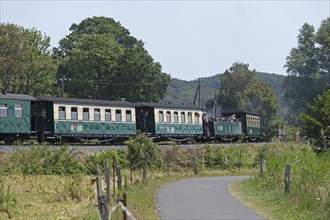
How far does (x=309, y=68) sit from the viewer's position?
79.1 m

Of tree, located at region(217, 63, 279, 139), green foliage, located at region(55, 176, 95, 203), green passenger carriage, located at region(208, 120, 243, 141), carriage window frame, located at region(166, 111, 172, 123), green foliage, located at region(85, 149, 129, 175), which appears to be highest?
tree, located at region(217, 63, 279, 139)

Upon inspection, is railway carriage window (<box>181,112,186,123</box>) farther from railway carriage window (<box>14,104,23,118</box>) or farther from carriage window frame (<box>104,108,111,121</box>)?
railway carriage window (<box>14,104,23,118</box>)

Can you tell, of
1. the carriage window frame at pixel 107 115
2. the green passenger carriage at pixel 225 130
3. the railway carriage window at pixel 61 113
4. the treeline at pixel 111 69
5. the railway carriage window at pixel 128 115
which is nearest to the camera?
the railway carriage window at pixel 61 113

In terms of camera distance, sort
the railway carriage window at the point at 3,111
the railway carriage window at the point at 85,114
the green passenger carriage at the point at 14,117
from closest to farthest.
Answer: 1. the railway carriage window at the point at 3,111
2. the green passenger carriage at the point at 14,117
3. the railway carriage window at the point at 85,114

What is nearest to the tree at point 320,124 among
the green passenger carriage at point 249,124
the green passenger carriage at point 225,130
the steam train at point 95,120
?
the steam train at point 95,120

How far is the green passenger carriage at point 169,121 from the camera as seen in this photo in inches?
1751

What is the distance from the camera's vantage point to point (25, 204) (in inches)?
848

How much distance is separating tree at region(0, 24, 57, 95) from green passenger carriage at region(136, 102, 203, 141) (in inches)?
702

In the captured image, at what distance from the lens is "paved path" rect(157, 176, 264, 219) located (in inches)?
691

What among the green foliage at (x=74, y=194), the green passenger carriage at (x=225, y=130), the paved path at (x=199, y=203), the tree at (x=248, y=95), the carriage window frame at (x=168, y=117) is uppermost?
the tree at (x=248, y=95)

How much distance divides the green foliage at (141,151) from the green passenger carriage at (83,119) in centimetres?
264

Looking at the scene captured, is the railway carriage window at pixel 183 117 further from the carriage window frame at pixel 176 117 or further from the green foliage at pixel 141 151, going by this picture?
the green foliage at pixel 141 151

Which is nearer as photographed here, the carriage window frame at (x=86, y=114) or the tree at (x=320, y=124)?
the tree at (x=320, y=124)

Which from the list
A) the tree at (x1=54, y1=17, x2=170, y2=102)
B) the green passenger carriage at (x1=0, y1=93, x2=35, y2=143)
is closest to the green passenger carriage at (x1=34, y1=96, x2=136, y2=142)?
the green passenger carriage at (x1=0, y1=93, x2=35, y2=143)
